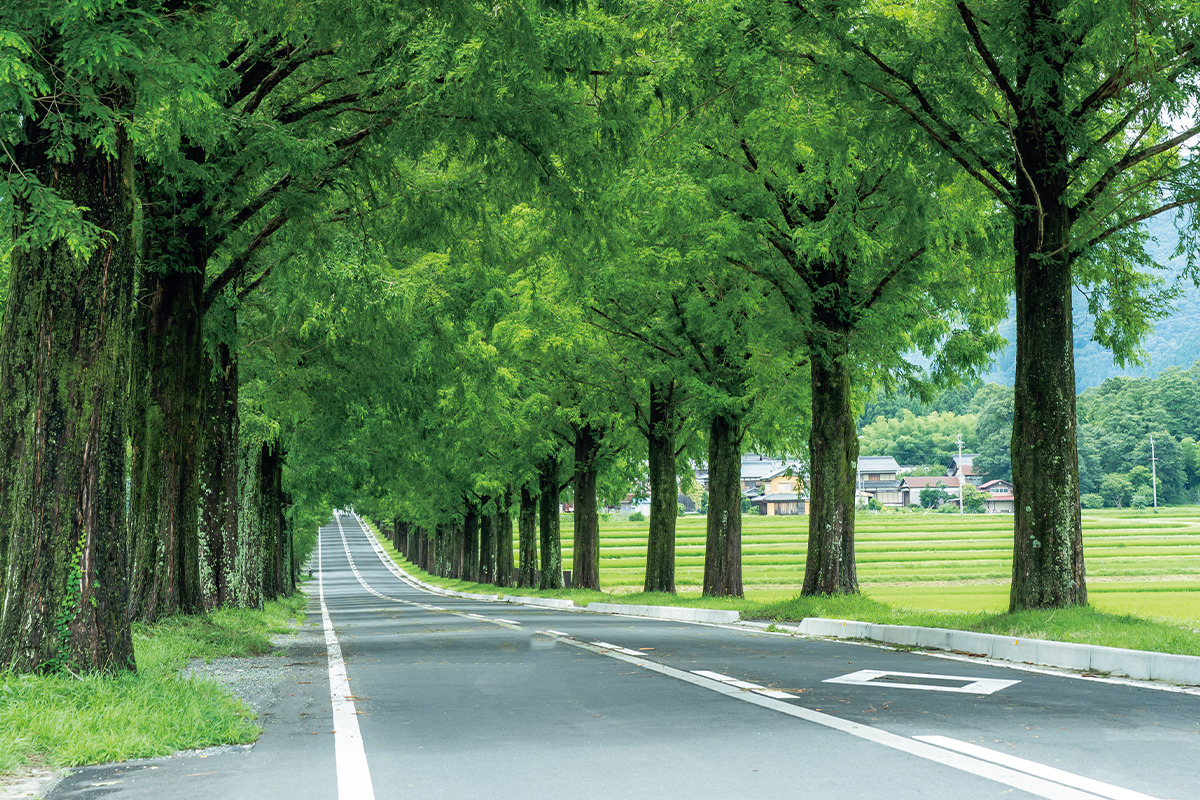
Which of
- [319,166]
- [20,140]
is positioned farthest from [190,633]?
[20,140]

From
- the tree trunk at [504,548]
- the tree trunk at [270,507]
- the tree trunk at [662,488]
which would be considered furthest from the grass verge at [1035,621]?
the tree trunk at [504,548]

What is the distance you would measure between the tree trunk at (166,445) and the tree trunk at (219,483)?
1.54 m

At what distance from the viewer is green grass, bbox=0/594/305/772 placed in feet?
20.2

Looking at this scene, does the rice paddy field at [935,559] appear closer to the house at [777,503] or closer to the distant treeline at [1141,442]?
the distant treeline at [1141,442]

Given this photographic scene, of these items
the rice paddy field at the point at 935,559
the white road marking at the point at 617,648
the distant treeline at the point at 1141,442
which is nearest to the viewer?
the white road marking at the point at 617,648

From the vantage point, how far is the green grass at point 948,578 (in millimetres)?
11852

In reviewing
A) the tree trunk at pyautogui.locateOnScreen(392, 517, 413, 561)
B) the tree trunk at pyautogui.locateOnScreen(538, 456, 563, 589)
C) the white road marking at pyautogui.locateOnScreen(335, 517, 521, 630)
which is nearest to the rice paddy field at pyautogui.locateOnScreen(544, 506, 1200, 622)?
the tree trunk at pyautogui.locateOnScreen(538, 456, 563, 589)

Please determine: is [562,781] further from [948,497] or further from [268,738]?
[948,497]

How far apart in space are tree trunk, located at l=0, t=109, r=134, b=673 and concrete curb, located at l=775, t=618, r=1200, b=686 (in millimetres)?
7966

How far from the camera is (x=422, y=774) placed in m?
5.47

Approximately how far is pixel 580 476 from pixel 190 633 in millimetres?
21355

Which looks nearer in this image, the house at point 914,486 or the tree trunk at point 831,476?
the tree trunk at point 831,476

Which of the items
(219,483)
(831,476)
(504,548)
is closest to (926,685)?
(831,476)

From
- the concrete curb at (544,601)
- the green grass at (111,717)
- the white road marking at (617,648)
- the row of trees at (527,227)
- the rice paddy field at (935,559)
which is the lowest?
the rice paddy field at (935,559)
